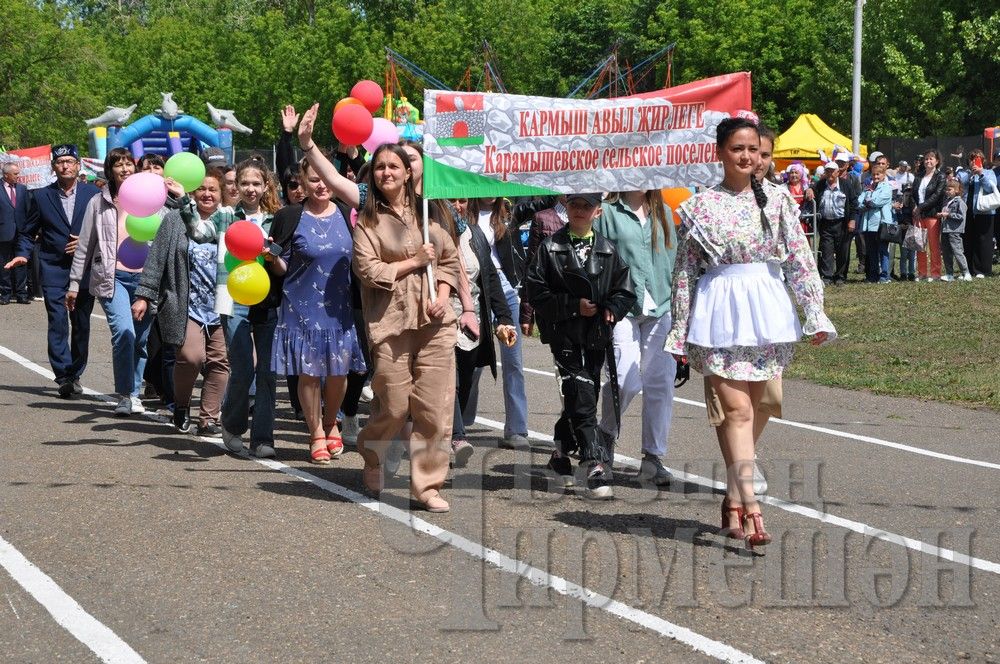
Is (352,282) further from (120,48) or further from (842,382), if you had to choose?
(120,48)

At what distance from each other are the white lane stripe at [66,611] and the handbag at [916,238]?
1663 centimetres

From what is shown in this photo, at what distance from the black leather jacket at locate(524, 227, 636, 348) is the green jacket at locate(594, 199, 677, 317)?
23 cm

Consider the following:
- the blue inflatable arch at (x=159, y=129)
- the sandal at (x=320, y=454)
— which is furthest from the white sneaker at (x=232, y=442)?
the blue inflatable arch at (x=159, y=129)

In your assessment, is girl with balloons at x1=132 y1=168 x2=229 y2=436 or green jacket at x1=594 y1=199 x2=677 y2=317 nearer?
green jacket at x1=594 y1=199 x2=677 y2=317

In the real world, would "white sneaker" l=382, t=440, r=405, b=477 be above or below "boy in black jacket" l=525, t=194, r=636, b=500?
below

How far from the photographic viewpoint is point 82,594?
599 centimetres

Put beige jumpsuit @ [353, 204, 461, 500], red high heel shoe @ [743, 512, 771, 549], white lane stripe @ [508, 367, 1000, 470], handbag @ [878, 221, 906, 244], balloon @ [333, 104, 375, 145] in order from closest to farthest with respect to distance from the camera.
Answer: red high heel shoe @ [743, 512, 771, 549] → beige jumpsuit @ [353, 204, 461, 500] → balloon @ [333, 104, 375, 145] → white lane stripe @ [508, 367, 1000, 470] → handbag @ [878, 221, 906, 244]

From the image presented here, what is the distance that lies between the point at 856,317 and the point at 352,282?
34.3 feet

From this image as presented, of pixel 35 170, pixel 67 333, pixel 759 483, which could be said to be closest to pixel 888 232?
pixel 67 333

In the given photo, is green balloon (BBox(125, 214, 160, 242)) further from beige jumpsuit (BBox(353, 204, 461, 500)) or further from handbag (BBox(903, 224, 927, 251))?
handbag (BBox(903, 224, 927, 251))

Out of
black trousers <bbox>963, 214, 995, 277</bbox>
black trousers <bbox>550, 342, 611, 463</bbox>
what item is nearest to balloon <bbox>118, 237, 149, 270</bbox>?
black trousers <bbox>550, 342, 611, 463</bbox>

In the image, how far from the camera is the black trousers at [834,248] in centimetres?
2133

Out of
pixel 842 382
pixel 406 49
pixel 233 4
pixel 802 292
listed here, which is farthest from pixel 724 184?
pixel 233 4

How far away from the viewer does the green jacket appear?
8250 mm
